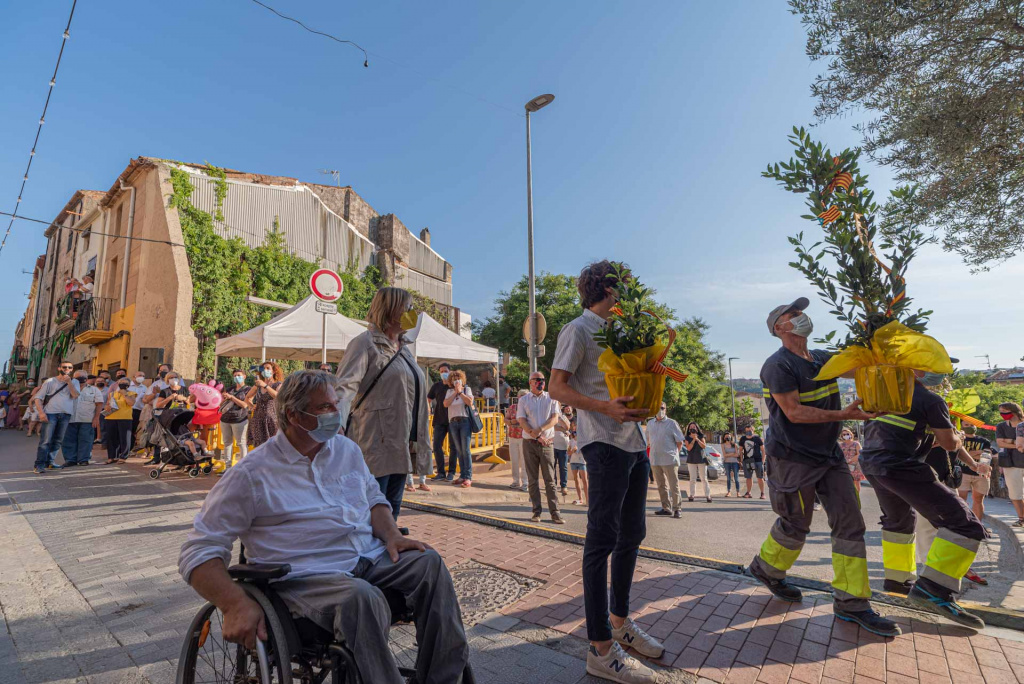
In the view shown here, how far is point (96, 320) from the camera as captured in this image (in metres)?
20.8

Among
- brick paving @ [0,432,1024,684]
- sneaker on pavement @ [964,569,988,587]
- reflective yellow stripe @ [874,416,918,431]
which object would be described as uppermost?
reflective yellow stripe @ [874,416,918,431]

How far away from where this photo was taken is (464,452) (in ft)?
30.4

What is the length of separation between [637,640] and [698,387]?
37.2 m

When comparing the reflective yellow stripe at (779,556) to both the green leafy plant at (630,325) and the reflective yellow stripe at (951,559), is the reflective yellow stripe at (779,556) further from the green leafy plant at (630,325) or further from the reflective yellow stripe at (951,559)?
the green leafy plant at (630,325)

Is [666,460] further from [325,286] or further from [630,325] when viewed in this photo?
[630,325]

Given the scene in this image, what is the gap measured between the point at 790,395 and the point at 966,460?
2690 mm

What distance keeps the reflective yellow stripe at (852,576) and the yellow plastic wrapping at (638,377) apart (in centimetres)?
181

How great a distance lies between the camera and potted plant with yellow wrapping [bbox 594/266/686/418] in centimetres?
234

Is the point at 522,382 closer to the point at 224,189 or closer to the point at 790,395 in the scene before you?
the point at 224,189

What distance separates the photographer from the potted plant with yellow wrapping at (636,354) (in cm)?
234

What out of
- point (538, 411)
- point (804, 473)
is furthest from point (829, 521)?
point (538, 411)

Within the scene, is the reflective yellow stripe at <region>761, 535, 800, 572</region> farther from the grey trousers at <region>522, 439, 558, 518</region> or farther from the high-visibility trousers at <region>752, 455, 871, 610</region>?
the grey trousers at <region>522, 439, 558, 518</region>

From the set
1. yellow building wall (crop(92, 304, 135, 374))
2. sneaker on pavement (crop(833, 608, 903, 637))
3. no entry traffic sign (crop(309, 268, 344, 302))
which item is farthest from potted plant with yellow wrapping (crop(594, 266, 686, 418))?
yellow building wall (crop(92, 304, 135, 374))

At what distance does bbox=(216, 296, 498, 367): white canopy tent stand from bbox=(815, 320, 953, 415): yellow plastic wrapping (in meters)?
7.84
